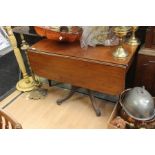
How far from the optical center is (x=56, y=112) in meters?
2.13

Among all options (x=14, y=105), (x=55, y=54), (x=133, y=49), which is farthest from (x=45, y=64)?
(x=133, y=49)

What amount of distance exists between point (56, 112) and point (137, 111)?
89cm

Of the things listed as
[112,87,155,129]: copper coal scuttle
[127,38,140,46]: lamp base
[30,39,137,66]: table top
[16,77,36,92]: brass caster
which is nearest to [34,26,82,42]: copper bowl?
[30,39,137,66]: table top

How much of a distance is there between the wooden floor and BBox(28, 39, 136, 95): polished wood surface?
364mm

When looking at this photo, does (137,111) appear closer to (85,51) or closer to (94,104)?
(94,104)

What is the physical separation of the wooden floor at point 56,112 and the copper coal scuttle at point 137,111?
1.02 ft

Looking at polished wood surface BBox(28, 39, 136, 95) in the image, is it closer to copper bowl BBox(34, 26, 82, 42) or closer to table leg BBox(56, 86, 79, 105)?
copper bowl BBox(34, 26, 82, 42)

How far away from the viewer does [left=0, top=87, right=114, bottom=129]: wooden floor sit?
6.50 ft

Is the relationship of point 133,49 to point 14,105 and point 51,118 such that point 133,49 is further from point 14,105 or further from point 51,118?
point 14,105

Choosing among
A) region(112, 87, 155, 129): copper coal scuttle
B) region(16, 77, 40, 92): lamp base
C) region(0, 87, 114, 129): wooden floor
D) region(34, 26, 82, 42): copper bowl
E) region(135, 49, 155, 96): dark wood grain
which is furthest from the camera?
region(16, 77, 40, 92): lamp base

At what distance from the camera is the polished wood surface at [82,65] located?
1.66 m

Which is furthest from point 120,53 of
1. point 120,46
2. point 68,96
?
point 68,96

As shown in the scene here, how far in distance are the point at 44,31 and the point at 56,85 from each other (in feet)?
2.76

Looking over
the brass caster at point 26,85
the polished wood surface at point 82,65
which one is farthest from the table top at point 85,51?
the brass caster at point 26,85
